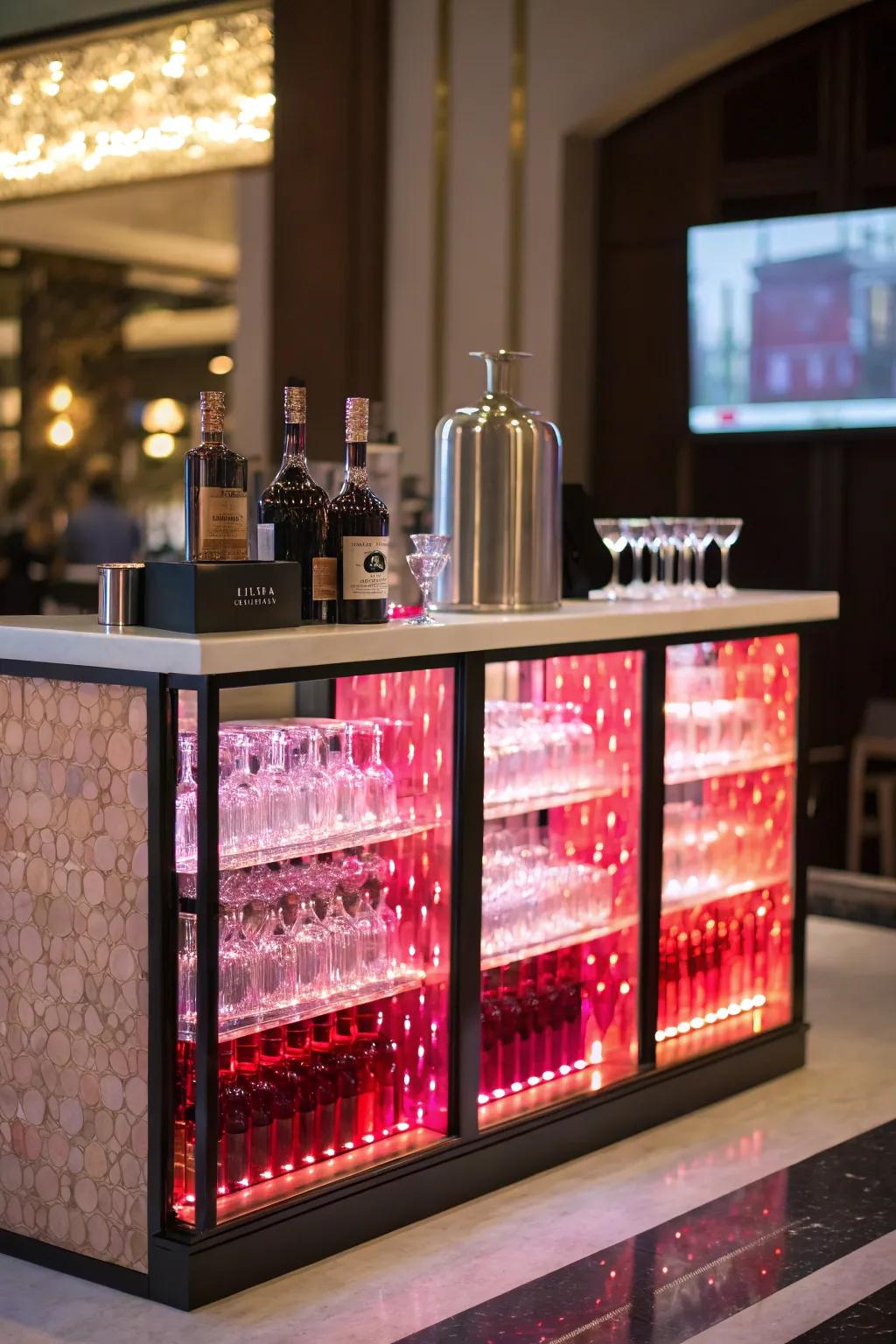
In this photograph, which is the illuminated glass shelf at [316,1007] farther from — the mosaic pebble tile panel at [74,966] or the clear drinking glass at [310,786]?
the clear drinking glass at [310,786]

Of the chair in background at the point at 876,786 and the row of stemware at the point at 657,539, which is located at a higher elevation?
the row of stemware at the point at 657,539

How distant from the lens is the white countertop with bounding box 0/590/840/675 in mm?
2969

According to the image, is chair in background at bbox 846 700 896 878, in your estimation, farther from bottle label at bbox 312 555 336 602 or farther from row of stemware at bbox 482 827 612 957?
bottle label at bbox 312 555 336 602

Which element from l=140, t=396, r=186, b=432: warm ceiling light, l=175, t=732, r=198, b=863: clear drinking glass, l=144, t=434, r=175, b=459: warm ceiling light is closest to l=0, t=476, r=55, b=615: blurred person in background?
l=144, t=434, r=175, b=459: warm ceiling light

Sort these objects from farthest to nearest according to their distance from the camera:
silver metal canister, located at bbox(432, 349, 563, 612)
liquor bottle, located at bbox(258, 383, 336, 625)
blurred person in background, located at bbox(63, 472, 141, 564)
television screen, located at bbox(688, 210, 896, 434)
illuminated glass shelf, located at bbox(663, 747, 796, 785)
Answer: blurred person in background, located at bbox(63, 472, 141, 564)
television screen, located at bbox(688, 210, 896, 434)
illuminated glass shelf, located at bbox(663, 747, 796, 785)
silver metal canister, located at bbox(432, 349, 563, 612)
liquor bottle, located at bbox(258, 383, 336, 625)

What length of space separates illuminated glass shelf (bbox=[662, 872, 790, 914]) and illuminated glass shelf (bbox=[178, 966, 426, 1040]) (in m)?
0.92

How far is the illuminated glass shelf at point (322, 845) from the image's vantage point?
3.14 meters

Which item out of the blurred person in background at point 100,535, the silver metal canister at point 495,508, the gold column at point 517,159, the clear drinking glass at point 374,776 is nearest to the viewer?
the clear drinking glass at point 374,776

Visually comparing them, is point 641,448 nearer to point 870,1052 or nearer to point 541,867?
point 870,1052

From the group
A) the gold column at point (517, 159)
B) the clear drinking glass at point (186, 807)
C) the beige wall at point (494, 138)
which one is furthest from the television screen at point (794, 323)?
the clear drinking glass at point (186, 807)

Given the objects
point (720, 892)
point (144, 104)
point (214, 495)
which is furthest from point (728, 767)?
point (144, 104)

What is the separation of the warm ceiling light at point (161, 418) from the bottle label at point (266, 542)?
1187cm

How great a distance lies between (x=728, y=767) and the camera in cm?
441

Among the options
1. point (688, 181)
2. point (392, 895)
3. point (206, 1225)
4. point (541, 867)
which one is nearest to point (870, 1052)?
point (541, 867)
